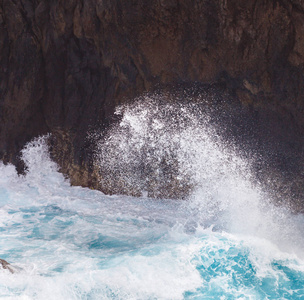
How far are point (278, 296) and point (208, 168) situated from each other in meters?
3.07

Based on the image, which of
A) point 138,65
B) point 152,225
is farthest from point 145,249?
point 138,65

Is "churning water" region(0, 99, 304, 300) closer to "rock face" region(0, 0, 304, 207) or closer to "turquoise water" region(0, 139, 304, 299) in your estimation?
"turquoise water" region(0, 139, 304, 299)

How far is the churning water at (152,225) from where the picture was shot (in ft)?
12.9

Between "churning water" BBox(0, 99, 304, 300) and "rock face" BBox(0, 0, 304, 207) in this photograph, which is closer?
"churning water" BBox(0, 99, 304, 300)

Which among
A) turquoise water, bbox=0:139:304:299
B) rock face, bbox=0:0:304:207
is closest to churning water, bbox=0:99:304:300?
turquoise water, bbox=0:139:304:299

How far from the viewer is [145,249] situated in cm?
479

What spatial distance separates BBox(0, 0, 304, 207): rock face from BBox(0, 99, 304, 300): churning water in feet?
1.50

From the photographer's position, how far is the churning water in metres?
3.94

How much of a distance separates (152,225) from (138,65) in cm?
309

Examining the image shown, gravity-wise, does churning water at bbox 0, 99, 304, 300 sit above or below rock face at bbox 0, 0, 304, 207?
below

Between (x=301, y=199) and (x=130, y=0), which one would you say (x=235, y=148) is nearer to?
(x=301, y=199)

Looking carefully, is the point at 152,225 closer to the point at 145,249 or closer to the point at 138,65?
the point at 145,249

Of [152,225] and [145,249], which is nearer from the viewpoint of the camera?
[145,249]

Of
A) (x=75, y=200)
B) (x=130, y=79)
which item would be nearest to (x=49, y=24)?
(x=130, y=79)
